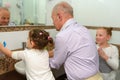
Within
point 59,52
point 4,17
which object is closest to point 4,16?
point 4,17

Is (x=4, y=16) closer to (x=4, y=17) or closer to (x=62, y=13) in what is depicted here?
(x=4, y=17)

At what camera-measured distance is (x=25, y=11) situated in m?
2.15

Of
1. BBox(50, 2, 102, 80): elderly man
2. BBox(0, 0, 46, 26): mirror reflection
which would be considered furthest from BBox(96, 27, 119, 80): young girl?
BBox(0, 0, 46, 26): mirror reflection

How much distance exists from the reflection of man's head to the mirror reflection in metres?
0.06

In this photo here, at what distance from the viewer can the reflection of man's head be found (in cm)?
175

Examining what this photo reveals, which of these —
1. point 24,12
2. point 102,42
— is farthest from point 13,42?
point 102,42

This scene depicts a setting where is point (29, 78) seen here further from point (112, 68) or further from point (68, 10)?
point (112, 68)

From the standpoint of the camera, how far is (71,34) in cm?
135

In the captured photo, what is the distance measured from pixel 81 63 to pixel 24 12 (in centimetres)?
109

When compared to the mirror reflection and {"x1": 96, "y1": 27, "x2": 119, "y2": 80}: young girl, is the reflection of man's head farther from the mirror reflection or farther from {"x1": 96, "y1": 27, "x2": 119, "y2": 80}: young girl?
{"x1": 96, "y1": 27, "x2": 119, "y2": 80}: young girl

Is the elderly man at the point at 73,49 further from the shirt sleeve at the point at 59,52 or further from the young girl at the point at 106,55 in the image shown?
the young girl at the point at 106,55

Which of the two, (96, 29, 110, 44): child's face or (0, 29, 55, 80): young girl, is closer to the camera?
(0, 29, 55, 80): young girl

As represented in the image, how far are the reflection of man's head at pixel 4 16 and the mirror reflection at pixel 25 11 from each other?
6cm

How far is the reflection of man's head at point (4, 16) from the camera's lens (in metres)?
1.75
